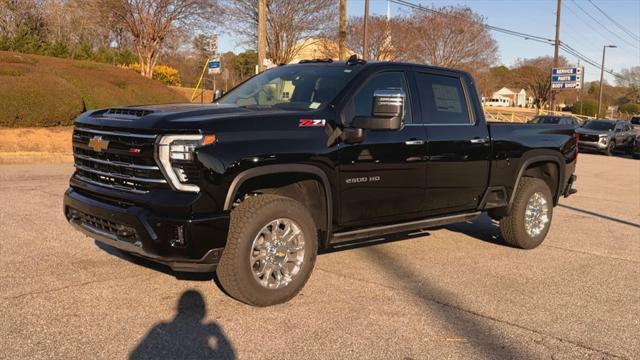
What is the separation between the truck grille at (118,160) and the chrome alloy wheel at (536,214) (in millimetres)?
4626

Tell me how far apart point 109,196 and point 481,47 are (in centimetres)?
3954

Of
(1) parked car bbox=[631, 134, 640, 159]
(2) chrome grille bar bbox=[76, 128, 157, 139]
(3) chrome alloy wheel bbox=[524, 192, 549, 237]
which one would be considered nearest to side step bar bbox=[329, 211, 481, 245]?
(3) chrome alloy wheel bbox=[524, 192, 549, 237]

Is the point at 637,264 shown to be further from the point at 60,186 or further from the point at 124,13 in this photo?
the point at 124,13

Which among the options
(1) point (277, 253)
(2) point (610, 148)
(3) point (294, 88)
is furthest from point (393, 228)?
(2) point (610, 148)

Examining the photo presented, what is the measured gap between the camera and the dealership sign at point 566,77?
42531 millimetres

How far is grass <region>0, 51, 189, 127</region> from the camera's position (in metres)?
16.2

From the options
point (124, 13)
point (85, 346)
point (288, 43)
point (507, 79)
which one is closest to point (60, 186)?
point (85, 346)

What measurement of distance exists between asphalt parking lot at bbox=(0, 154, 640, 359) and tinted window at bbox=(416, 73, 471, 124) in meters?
1.53

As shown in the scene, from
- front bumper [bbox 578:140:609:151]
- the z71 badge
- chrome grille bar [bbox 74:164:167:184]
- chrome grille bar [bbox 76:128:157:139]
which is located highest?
the z71 badge

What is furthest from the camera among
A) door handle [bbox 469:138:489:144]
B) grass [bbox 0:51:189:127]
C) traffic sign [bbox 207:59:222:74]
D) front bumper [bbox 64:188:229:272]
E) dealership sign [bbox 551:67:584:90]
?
dealership sign [bbox 551:67:584:90]

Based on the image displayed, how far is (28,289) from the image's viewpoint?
4.86 m

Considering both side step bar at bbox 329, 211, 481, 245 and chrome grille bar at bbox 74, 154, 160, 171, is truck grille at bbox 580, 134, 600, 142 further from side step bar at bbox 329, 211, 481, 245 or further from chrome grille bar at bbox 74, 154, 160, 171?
chrome grille bar at bbox 74, 154, 160, 171

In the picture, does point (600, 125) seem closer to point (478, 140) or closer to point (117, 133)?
point (478, 140)

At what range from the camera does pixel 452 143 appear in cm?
599
